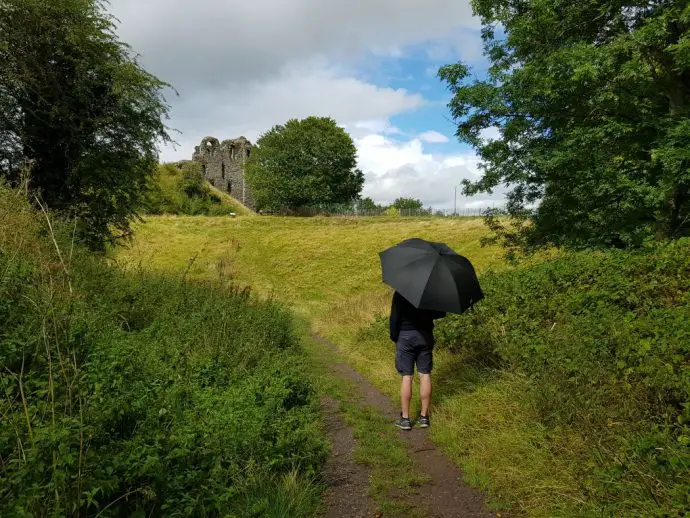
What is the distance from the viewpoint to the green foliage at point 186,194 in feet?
175

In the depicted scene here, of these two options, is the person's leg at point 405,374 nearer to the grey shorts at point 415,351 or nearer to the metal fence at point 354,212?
the grey shorts at point 415,351

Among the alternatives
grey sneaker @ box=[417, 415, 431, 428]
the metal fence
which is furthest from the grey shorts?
the metal fence

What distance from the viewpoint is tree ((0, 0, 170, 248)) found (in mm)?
12633

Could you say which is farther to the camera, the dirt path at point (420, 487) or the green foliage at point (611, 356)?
the dirt path at point (420, 487)

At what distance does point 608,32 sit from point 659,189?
480cm

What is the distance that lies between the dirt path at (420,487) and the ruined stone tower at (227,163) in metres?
63.6

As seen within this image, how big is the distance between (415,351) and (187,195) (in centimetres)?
5546

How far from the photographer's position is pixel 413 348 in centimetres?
593

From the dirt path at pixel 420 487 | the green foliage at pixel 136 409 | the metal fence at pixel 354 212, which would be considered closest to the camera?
the green foliage at pixel 136 409

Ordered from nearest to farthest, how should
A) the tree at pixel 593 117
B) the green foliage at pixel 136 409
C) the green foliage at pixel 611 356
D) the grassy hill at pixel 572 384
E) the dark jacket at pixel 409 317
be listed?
the green foliage at pixel 136 409 < the green foliage at pixel 611 356 < the grassy hill at pixel 572 384 < the dark jacket at pixel 409 317 < the tree at pixel 593 117

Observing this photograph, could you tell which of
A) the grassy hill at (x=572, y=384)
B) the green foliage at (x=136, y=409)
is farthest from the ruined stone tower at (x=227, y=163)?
the green foliage at (x=136, y=409)

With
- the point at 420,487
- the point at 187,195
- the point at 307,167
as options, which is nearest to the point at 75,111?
the point at 420,487

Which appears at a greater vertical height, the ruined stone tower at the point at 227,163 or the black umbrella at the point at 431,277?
the ruined stone tower at the point at 227,163

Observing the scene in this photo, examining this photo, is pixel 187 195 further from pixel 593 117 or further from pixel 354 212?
pixel 593 117
